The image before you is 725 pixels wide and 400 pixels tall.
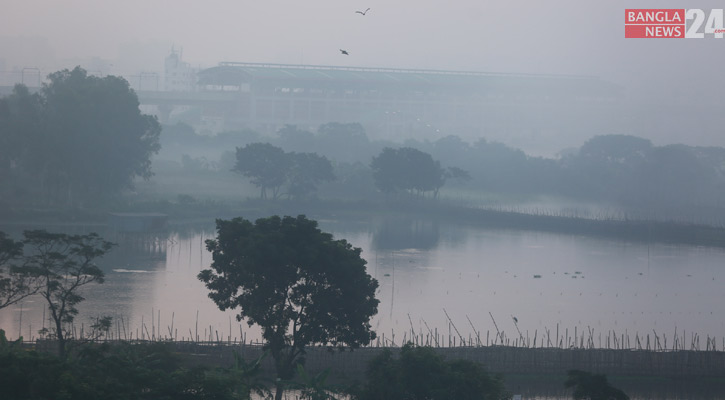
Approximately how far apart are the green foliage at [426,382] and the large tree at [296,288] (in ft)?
6.88

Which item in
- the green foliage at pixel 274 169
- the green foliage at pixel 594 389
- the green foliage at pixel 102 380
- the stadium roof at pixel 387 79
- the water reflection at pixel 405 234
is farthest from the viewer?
the stadium roof at pixel 387 79

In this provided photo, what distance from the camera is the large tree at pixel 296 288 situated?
635 inches

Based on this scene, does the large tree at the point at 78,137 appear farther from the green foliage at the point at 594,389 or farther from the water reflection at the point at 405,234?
the green foliage at the point at 594,389

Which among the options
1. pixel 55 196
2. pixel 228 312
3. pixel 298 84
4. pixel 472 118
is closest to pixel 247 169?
pixel 55 196

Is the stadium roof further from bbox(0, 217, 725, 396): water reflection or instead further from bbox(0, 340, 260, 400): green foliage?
bbox(0, 340, 260, 400): green foliage

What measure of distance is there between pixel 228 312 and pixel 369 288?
7.22 m

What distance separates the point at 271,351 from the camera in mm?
16422

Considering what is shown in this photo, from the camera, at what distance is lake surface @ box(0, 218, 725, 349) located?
853 inches

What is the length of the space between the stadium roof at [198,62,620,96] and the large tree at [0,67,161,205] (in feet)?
132

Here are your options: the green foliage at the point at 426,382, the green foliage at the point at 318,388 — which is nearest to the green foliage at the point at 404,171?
the green foliage at the point at 318,388

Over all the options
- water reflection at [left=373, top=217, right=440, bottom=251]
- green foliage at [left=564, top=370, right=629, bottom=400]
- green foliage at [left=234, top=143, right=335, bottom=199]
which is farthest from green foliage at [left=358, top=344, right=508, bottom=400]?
green foliage at [left=234, top=143, right=335, bottom=199]

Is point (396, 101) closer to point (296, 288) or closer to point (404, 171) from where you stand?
point (404, 171)

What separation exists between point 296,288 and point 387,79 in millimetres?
71419

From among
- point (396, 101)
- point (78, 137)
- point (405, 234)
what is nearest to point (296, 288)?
point (405, 234)
